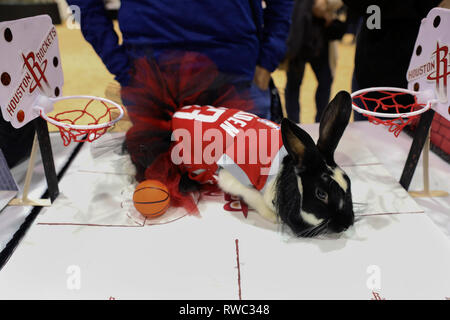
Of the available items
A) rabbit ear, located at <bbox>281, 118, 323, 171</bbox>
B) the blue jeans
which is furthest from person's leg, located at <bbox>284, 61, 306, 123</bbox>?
rabbit ear, located at <bbox>281, 118, 323, 171</bbox>

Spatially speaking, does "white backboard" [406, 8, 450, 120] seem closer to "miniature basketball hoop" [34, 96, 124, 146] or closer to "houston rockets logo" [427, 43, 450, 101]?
"houston rockets logo" [427, 43, 450, 101]

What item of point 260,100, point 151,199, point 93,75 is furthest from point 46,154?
point 93,75

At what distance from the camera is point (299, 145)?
0.61 metres

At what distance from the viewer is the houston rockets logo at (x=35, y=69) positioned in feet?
2.11

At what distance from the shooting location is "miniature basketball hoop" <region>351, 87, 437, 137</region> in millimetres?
674

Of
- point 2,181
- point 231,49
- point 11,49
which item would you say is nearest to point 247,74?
point 231,49

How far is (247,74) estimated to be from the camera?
33.8 inches

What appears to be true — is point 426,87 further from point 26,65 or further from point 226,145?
point 26,65

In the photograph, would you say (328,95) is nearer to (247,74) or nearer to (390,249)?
(247,74)

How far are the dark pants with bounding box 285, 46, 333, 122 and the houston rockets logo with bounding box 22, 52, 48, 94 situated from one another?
0.96m

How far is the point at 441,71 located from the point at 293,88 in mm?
790

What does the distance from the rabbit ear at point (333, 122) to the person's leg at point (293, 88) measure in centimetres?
81

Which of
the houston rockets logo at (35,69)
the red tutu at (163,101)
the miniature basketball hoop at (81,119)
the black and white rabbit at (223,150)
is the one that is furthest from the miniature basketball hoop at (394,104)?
the houston rockets logo at (35,69)

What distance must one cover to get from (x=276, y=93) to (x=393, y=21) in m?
0.34
